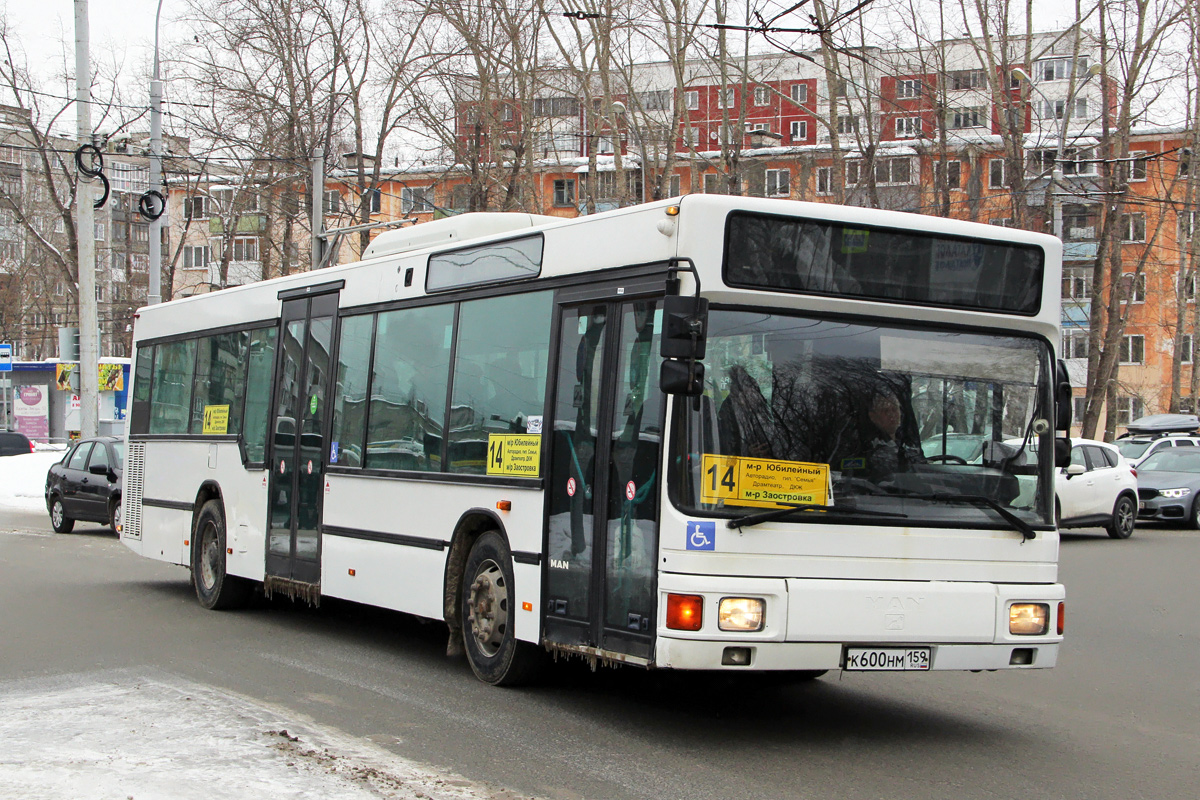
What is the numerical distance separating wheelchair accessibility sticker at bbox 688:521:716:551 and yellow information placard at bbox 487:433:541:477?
5.37 feet

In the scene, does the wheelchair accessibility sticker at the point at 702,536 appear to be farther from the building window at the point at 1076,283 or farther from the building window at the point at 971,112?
the building window at the point at 1076,283

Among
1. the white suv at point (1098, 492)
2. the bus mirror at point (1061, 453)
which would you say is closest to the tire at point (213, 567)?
the bus mirror at point (1061, 453)

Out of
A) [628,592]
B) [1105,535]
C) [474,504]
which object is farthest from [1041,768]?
[1105,535]

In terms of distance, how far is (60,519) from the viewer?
Answer: 23.8 metres

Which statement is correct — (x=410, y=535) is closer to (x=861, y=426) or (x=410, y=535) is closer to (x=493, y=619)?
(x=493, y=619)

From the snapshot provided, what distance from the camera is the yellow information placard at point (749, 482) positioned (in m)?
6.98

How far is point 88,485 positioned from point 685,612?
18.8 metres

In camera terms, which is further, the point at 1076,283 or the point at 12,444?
the point at 1076,283

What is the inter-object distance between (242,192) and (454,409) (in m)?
39.0

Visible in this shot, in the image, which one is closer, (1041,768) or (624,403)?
(1041,768)

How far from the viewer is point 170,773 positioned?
6.14 m

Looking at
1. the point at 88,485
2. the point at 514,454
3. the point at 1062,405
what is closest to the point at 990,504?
the point at 1062,405

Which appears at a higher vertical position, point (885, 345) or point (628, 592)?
point (885, 345)

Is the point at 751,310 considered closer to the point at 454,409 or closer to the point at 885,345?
the point at 885,345
